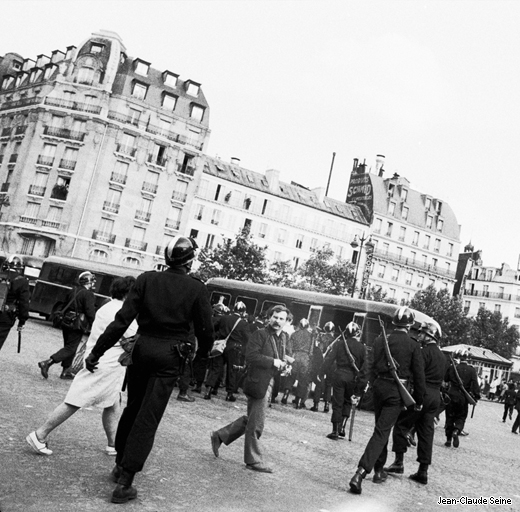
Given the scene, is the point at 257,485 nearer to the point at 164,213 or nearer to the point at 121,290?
the point at 121,290

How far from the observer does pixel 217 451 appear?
6.59 metres

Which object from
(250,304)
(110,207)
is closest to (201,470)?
(250,304)

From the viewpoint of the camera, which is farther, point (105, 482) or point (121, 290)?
point (121, 290)

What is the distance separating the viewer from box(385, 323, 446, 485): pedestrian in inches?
303

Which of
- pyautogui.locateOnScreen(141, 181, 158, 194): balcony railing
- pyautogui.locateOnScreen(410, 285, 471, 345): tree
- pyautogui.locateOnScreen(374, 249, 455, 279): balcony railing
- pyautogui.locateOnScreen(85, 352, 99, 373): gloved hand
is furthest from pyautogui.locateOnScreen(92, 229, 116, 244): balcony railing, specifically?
pyautogui.locateOnScreen(85, 352, 99, 373): gloved hand

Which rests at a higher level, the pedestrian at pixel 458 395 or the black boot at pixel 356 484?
the pedestrian at pixel 458 395

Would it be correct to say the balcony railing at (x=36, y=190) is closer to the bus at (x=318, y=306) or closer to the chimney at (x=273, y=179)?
the chimney at (x=273, y=179)

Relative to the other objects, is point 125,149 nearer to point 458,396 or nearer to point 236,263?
point 236,263

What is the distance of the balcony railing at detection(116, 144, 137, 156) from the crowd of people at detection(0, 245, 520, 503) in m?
40.9

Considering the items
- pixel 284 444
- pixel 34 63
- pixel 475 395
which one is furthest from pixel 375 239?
pixel 284 444

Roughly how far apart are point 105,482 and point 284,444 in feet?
13.0

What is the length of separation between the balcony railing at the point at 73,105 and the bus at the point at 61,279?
2511cm

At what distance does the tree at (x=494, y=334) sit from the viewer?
6419 centimetres

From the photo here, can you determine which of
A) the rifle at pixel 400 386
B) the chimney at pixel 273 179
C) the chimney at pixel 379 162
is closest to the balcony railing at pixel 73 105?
the chimney at pixel 273 179
